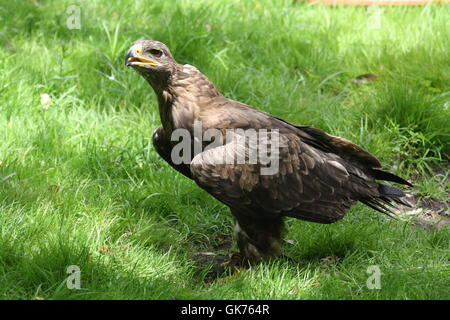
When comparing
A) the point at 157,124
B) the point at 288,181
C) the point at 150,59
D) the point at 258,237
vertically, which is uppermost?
the point at 150,59

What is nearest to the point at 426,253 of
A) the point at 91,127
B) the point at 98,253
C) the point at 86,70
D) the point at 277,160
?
the point at 277,160

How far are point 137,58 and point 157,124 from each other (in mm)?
1621

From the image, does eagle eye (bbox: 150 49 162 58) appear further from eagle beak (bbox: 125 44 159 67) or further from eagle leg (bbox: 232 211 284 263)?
eagle leg (bbox: 232 211 284 263)

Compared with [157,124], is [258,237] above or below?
below

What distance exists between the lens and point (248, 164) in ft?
13.6

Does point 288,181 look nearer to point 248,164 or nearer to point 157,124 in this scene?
point 248,164

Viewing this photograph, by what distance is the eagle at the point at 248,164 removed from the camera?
4109mm

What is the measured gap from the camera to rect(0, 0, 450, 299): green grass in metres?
4.02

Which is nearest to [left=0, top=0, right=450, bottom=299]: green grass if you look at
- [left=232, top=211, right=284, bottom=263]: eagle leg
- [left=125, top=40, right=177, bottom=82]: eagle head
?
[left=232, top=211, right=284, bottom=263]: eagle leg

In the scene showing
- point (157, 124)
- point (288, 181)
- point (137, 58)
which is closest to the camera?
point (137, 58)

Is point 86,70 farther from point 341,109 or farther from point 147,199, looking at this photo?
point 341,109

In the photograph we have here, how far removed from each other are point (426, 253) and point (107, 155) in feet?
7.97

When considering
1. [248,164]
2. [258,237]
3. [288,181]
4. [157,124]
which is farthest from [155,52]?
[157,124]
